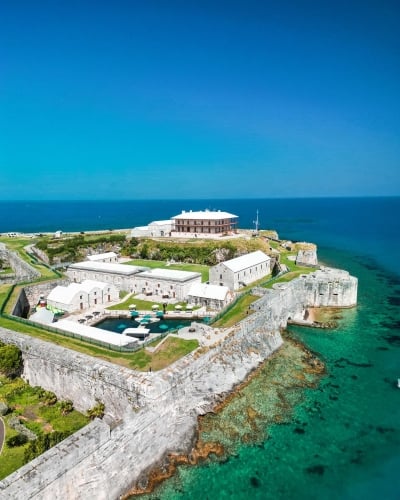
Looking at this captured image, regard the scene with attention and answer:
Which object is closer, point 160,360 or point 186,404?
point 186,404

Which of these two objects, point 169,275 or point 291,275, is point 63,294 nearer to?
point 169,275

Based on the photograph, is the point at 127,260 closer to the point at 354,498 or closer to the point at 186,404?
the point at 186,404

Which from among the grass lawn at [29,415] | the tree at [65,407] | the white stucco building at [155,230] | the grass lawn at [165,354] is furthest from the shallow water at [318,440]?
the white stucco building at [155,230]

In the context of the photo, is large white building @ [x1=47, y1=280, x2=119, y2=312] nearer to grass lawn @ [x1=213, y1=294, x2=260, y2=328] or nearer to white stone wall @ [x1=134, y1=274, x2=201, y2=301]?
white stone wall @ [x1=134, y1=274, x2=201, y2=301]

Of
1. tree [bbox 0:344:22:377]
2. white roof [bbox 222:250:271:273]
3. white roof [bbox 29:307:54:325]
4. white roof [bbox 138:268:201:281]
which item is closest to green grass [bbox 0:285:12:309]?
white roof [bbox 29:307:54:325]

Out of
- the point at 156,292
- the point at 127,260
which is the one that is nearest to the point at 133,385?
the point at 156,292

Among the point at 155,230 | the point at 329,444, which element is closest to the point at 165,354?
the point at 329,444

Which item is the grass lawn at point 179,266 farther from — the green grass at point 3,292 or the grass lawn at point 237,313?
the green grass at point 3,292
